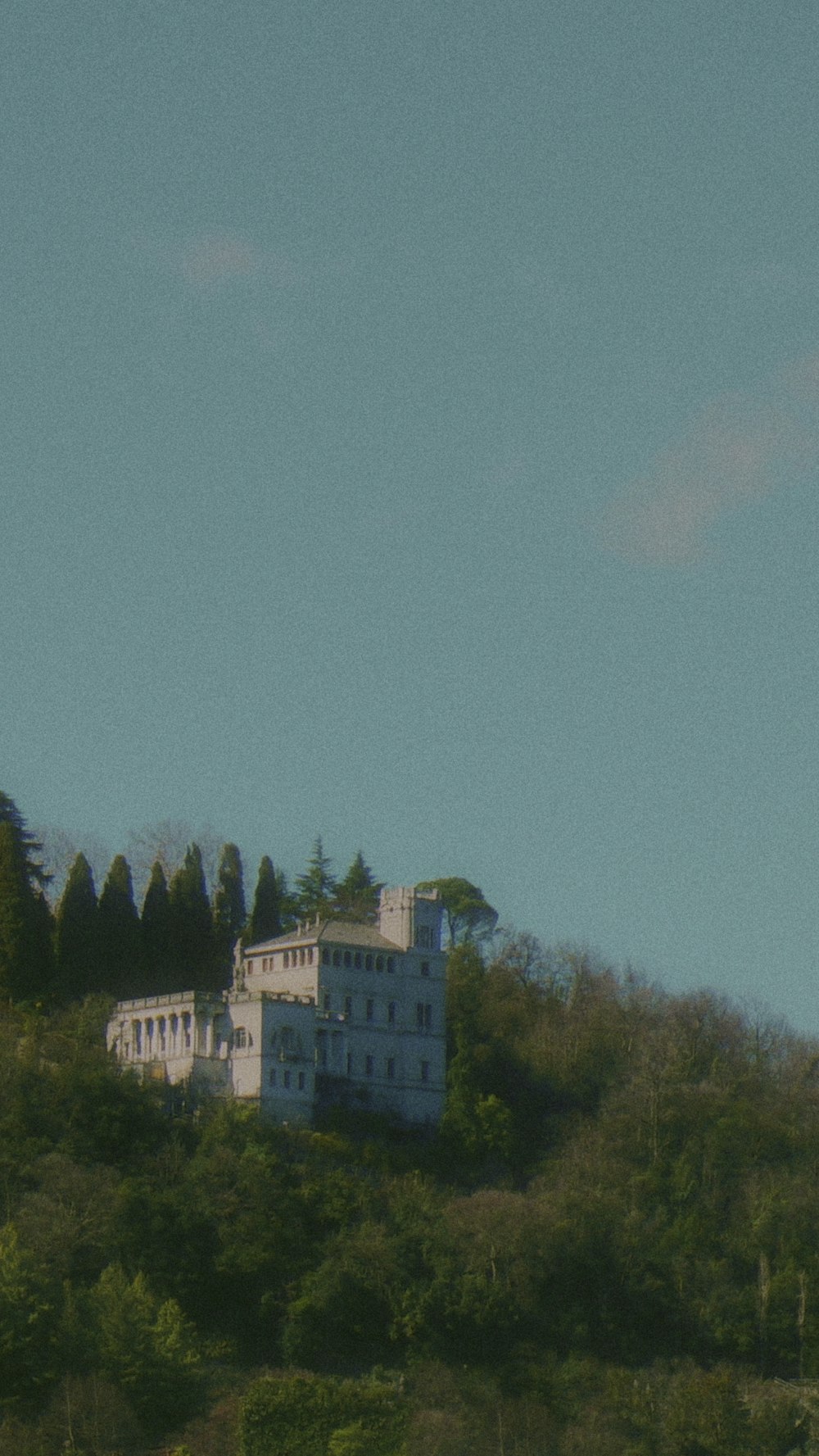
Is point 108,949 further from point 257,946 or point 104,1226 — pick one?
point 104,1226

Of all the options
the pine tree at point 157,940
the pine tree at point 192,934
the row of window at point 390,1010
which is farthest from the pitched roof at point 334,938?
the pine tree at point 157,940

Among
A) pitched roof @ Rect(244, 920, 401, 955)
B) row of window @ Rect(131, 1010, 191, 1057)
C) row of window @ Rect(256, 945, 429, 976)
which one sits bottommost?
row of window @ Rect(131, 1010, 191, 1057)

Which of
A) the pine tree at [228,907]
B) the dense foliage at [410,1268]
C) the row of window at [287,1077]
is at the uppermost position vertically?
the pine tree at [228,907]

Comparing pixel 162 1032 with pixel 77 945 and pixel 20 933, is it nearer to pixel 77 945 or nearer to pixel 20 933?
pixel 77 945

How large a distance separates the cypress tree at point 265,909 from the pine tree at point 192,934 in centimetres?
277

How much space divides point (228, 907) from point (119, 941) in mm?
8894

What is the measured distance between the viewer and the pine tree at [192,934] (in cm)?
10950

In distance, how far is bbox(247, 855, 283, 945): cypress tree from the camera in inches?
4493

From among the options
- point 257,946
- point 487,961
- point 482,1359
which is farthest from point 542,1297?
point 487,961

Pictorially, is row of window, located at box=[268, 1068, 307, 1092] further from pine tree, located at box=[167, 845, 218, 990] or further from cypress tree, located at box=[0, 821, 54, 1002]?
cypress tree, located at box=[0, 821, 54, 1002]

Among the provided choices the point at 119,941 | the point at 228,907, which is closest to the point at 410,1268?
the point at 119,941

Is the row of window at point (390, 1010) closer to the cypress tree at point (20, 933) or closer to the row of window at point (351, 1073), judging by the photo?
the row of window at point (351, 1073)

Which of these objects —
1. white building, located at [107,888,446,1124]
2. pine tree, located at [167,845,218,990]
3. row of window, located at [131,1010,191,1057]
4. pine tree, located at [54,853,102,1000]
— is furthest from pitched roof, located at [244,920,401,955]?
pine tree, located at [54,853,102,1000]

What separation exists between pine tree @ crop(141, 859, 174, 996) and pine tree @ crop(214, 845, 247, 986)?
7.70 ft
